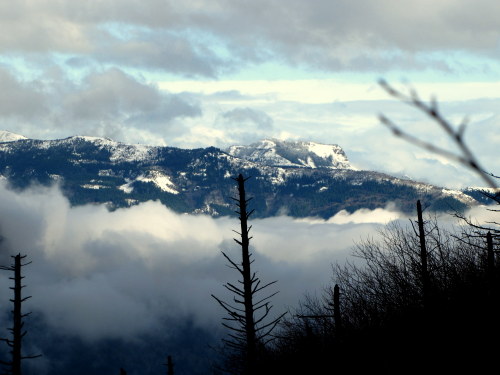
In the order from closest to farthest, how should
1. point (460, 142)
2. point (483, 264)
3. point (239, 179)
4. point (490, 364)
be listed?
1. point (460, 142)
2. point (490, 364)
3. point (239, 179)
4. point (483, 264)

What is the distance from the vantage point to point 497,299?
3212 cm

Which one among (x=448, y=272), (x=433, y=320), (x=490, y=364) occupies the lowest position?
(x=490, y=364)

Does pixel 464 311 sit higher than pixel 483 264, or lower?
lower

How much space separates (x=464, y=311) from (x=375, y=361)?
471cm

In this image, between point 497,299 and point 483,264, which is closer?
point 497,299

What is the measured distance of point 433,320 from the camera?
34.9 metres

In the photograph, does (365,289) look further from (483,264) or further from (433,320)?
(433,320)

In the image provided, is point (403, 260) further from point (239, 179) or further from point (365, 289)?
point (239, 179)

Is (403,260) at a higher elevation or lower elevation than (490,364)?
higher

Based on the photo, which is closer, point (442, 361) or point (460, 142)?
point (460, 142)

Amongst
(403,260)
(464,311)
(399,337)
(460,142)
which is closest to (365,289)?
(403,260)

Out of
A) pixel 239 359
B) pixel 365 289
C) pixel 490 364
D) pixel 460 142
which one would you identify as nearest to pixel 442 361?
pixel 490 364

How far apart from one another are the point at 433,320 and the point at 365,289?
12496 millimetres

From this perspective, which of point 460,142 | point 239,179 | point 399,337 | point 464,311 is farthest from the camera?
point 399,337
